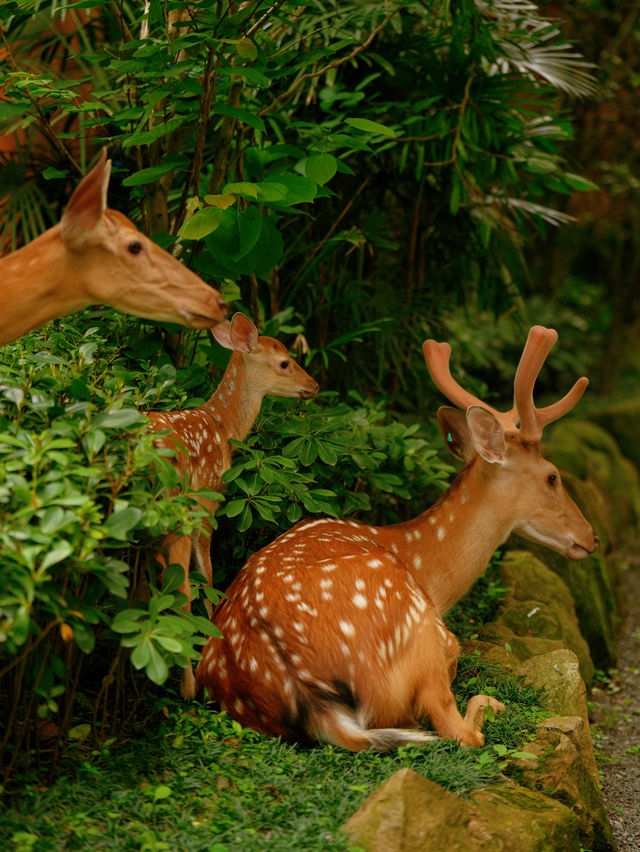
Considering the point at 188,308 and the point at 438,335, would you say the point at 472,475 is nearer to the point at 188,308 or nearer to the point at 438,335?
the point at 188,308

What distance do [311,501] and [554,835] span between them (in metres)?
1.39

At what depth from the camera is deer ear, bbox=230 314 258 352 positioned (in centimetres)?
367

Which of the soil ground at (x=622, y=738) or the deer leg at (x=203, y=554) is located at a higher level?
the deer leg at (x=203, y=554)

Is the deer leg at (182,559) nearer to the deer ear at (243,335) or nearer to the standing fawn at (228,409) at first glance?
the standing fawn at (228,409)

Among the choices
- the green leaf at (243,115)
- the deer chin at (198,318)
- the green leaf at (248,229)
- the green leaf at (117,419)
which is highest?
the green leaf at (243,115)

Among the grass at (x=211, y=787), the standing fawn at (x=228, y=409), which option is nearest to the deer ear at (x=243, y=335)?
the standing fawn at (x=228, y=409)

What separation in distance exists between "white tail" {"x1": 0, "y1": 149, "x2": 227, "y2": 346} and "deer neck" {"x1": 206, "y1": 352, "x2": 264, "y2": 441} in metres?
1.04

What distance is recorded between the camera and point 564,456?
6.63 meters

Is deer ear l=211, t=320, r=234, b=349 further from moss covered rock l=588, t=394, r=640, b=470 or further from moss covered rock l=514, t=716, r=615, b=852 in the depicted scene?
moss covered rock l=588, t=394, r=640, b=470

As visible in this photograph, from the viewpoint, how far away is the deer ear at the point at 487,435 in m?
3.41

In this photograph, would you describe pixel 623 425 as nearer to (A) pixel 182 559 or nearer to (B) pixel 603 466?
(B) pixel 603 466

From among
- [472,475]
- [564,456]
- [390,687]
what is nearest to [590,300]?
[564,456]

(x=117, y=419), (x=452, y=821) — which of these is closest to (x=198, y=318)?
(x=117, y=419)

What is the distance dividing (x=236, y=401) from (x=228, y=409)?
49 millimetres
